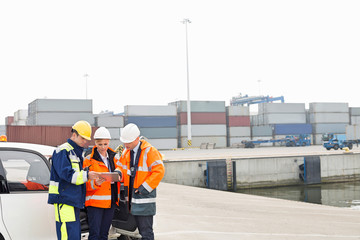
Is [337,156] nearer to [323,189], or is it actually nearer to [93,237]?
[323,189]

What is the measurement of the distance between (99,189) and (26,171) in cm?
92

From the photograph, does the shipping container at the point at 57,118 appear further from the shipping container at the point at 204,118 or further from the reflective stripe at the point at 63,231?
the reflective stripe at the point at 63,231

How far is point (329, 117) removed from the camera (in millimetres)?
59750

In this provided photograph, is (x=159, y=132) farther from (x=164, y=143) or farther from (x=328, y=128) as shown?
(x=328, y=128)

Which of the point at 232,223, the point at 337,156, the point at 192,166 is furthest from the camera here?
the point at 337,156

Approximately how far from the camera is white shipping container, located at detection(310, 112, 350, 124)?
58875mm

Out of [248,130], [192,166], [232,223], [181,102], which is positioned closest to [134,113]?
[181,102]

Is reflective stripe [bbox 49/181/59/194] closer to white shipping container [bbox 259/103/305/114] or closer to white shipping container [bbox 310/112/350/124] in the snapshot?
white shipping container [bbox 259/103/305/114]

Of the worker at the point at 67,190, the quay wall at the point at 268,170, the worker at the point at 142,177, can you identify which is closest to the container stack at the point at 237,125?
the quay wall at the point at 268,170

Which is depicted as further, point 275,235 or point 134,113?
point 134,113

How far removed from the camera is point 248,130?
56.0 metres

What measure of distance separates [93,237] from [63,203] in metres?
0.76

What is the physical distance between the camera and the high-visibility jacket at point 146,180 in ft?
13.0

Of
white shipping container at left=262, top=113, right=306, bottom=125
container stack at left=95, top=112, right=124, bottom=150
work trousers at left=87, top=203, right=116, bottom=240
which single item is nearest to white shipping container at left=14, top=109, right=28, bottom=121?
container stack at left=95, top=112, right=124, bottom=150
